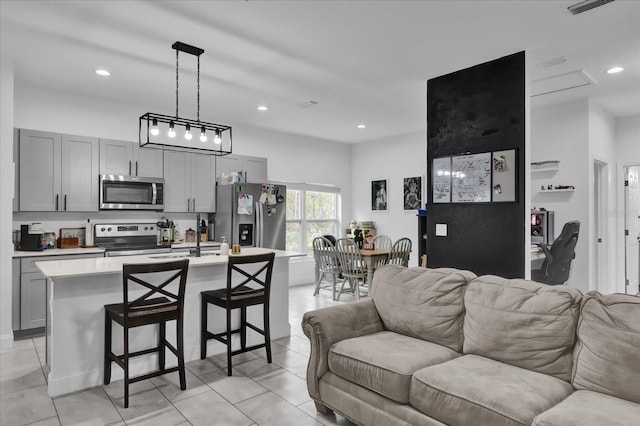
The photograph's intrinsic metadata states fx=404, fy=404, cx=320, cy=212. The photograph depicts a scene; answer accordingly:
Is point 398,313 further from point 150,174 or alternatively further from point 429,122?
point 150,174

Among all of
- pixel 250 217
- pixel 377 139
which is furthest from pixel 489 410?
pixel 377 139

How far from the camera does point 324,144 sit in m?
7.82

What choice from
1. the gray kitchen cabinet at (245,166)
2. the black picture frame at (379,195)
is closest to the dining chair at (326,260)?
the gray kitchen cabinet at (245,166)

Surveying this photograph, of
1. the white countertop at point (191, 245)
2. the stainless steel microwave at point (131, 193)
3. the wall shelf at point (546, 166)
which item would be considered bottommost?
the white countertop at point (191, 245)

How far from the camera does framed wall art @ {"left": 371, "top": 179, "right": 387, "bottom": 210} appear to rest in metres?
7.64

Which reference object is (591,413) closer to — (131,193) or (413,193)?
(131,193)

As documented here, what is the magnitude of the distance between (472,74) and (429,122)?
626 mm

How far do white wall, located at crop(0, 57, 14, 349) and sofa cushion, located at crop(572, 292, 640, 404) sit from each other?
470 centimetres

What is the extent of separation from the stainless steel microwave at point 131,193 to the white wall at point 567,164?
507 centimetres

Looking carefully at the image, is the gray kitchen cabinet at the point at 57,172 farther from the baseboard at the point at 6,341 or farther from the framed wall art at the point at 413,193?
the framed wall art at the point at 413,193

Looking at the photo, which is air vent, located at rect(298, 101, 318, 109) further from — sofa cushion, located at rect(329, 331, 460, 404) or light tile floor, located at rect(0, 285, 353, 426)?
sofa cushion, located at rect(329, 331, 460, 404)

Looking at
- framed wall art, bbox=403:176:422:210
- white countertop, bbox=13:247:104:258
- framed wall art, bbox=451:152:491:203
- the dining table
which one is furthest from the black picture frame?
white countertop, bbox=13:247:104:258

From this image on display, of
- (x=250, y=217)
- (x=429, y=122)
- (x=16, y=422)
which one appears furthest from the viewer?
(x=250, y=217)

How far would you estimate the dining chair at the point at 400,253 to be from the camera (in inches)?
232
